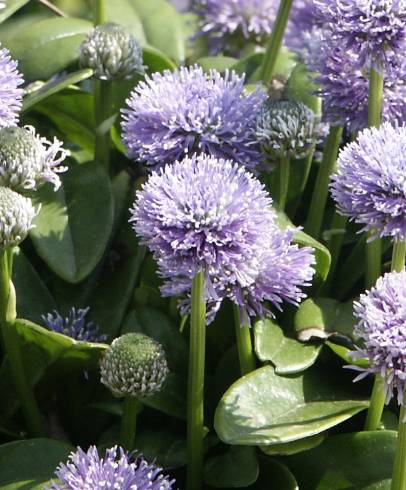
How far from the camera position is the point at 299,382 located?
1.56 m

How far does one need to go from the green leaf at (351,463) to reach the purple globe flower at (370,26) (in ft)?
1.77

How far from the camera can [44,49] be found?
6.73ft

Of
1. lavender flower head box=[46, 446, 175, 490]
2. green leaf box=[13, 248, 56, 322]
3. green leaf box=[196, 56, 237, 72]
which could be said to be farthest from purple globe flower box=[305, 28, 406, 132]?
lavender flower head box=[46, 446, 175, 490]

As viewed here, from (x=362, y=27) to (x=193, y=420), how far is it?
60cm

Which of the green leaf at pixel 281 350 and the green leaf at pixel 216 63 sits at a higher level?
the green leaf at pixel 216 63

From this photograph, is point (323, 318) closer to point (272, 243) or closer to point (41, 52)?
point (272, 243)

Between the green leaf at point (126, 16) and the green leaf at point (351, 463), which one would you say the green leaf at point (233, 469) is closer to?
the green leaf at point (351, 463)

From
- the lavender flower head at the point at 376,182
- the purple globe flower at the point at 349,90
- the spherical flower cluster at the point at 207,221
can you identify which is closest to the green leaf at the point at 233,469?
the spherical flower cluster at the point at 207,221

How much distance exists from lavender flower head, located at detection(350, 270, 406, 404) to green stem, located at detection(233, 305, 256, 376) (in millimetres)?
280

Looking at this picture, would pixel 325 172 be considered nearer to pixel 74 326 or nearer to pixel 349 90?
pixel 349 90

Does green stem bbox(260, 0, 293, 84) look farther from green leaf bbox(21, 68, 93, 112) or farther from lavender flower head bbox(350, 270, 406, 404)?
lavender flower head bbox(350, 270, 406, 404)

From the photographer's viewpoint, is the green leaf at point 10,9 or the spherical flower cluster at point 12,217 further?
the green leaf at point 10,9

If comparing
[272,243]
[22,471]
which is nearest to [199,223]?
[272,243]

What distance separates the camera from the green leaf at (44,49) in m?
2.04
